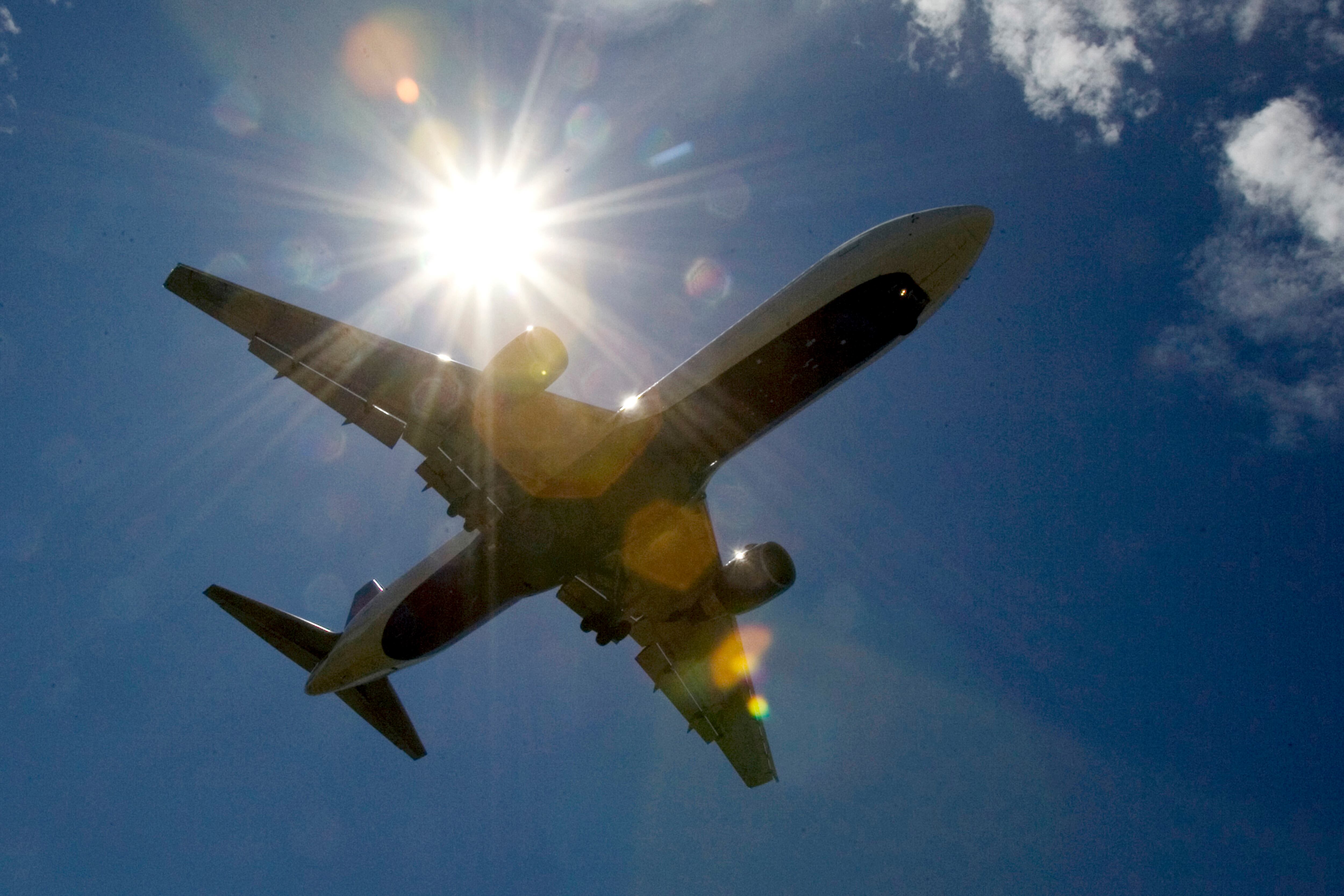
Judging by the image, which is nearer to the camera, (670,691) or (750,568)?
(750,568)

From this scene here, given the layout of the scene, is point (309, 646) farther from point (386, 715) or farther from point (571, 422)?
point (571, 422)

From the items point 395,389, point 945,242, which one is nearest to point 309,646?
point 395,389

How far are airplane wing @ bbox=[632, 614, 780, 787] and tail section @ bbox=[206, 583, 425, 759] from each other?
29.2ft

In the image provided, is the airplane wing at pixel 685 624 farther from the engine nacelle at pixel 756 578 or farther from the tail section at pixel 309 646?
the tail section at pixel 309 646

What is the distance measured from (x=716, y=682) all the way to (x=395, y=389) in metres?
15.1

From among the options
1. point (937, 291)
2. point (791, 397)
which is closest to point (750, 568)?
point (791, 397)

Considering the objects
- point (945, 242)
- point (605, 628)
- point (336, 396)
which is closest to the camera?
point (945, 242)

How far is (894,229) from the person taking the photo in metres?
19.8

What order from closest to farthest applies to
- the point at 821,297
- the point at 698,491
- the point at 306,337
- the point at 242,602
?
1. the point at 821,297
2. the point at 306,337
3. the point at 698,491
4. the point at 242,602

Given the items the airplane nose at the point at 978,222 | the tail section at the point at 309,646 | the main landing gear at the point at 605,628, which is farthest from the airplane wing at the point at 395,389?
the airplane nose at the point at 978,222

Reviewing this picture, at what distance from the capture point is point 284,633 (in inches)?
1037

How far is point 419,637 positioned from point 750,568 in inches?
385

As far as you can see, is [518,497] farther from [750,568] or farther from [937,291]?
[937,291]

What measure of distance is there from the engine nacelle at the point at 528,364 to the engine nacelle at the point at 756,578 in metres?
7.91
